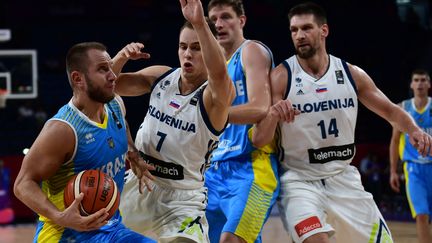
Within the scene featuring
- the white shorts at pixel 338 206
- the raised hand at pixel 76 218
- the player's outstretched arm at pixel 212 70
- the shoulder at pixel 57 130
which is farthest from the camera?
the white shorts at pixel 338 206

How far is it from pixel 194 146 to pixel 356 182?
1314 mm

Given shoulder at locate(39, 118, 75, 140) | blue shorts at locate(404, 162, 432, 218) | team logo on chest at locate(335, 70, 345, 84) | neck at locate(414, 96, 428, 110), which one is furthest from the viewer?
neck at locate(414, 96, 428, 110)

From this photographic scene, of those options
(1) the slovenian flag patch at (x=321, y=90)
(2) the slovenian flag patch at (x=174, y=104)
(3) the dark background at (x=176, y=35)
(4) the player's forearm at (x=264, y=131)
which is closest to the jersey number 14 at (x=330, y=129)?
(1) the slovenian flag patch at (x=321, y=90)

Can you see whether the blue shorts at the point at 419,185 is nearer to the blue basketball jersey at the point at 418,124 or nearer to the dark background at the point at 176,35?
the blue basketball jersey at the point at 418,124

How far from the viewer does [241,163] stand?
18.8 feet

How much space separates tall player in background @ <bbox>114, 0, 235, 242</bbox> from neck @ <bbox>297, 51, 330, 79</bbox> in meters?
0.89

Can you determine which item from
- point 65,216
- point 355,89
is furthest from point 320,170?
point 65,216

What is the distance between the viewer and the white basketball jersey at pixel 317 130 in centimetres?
566

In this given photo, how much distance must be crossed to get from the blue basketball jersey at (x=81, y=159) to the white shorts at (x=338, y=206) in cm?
139

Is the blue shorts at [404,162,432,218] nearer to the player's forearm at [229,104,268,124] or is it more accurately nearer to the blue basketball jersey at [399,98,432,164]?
the blue basketball jersey at [399,98,432,164]

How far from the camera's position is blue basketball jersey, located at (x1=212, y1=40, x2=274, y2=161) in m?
5.70

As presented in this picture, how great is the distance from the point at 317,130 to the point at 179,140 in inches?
42.3

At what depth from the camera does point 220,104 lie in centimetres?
494

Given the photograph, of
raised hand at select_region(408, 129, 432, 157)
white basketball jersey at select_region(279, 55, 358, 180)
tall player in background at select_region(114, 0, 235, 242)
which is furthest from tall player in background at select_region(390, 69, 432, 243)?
tall player in background at select_region(114, 0, 235, 242)
